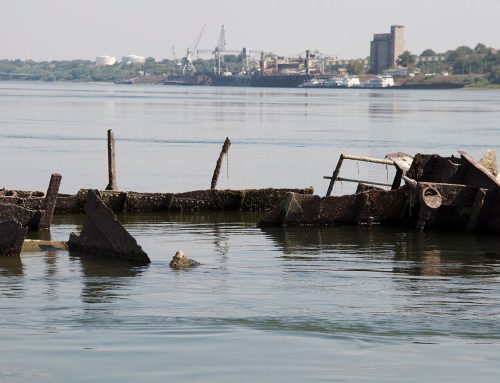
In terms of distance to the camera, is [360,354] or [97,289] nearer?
[360,354]

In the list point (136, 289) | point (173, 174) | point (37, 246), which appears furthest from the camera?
point (173, 174)

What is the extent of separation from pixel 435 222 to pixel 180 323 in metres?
12.8

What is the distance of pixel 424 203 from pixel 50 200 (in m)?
9.10

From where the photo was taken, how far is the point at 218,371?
583 inches

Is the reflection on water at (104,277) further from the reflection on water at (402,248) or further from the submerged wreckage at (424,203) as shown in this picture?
the submerged wreckage at (424,203)

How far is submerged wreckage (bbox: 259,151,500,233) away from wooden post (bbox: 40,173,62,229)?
209 inches

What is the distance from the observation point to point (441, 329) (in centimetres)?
1720

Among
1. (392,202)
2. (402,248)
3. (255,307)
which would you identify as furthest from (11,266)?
(392,202)

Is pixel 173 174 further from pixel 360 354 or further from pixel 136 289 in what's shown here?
pixel 360 354

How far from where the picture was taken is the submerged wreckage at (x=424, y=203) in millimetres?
27484

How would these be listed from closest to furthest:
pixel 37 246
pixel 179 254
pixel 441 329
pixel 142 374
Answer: pixel 142 374 → pixel 441 329 → pixel 179 254 → pixel 37 246

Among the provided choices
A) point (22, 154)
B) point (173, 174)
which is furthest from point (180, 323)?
point (22, 154)

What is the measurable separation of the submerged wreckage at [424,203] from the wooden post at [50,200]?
5298 mm

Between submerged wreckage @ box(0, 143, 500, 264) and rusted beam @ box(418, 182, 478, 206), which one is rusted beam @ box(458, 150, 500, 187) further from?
rusted beam @ box(418, 182, 478, 206)
